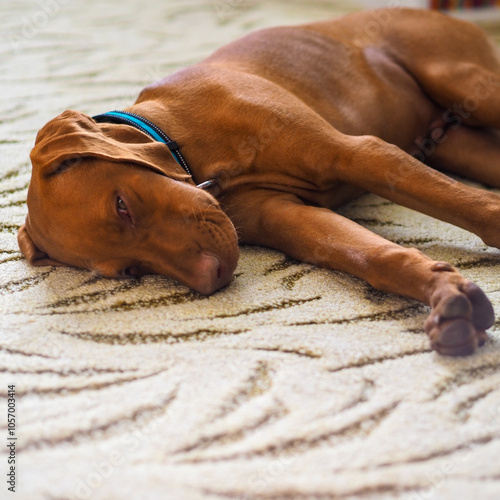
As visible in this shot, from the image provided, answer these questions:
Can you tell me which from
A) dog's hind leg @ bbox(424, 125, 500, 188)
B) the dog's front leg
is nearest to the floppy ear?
the dog's front leg

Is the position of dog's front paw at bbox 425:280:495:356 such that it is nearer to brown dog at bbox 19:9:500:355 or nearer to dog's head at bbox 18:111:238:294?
brown dog at bbox 19:9:500:355

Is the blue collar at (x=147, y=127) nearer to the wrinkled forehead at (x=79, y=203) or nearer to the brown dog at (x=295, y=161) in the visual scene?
the brown dog at (x=295, y=161)

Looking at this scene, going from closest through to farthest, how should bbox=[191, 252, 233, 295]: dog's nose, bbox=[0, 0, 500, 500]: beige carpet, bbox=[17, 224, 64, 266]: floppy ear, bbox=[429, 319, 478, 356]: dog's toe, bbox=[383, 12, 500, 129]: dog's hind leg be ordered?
bbox=[0, 0, 500, 500]: beige carpet < bbox=[429, 319, 478, 356]: dog's toe < bbox=[191, 252, 233, 295]: dog's nose < bbox=[17, 224, 64, 266]: floppy ear < bbox=[383, 12, 500, 129]: dog's hind leg

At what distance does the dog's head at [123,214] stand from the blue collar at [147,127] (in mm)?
171

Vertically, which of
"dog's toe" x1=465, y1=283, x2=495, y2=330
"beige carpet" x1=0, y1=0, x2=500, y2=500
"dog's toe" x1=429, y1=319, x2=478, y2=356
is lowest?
"beige carpet" x1=0, y1=0, x2=500, y2=500

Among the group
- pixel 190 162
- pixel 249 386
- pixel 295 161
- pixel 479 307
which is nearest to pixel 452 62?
pixel 295 161

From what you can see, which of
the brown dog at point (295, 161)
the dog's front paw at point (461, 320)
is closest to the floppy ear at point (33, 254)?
the brown dog at point (295, 161)

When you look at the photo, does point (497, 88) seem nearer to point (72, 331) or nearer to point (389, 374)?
point (389, 374)

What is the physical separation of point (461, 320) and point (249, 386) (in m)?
0.48

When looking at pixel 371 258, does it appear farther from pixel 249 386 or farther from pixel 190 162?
pixel 190 162

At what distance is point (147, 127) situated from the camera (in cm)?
201

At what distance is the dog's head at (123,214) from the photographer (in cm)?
176

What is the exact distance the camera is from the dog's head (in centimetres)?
176

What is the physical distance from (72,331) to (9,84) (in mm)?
2326
